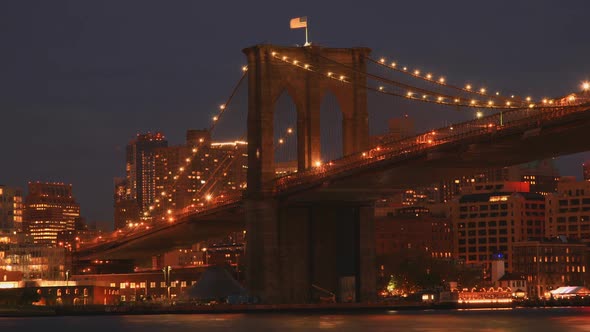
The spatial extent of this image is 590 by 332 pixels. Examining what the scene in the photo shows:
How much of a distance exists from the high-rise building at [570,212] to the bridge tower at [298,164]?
Answer: 284 feet

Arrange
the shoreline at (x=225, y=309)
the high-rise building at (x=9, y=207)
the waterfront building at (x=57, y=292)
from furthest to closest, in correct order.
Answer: the high-rise building at (x=9, y=207), the waterfront building at (x=57, y=292), the shoreline at (x=225, y=309)

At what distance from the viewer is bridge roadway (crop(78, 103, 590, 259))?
62281 mm

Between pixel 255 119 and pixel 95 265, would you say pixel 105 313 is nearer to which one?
pixel 255 119

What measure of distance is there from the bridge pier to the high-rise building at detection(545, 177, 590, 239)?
86.3 m

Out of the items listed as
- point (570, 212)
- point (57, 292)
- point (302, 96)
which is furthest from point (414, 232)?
point (302, 96)

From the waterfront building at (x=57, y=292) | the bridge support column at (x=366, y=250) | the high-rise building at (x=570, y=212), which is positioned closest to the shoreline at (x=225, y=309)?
A: the bridge support column at (x=366, y=250)

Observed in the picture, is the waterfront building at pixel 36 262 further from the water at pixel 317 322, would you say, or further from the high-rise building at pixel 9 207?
the high-rise building at pixel 9 207

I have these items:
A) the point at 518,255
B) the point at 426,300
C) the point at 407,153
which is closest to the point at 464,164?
the point at 407,153

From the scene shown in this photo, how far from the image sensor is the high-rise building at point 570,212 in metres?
164

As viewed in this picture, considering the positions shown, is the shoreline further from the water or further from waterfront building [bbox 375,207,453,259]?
waterfront building [bbox 375,207,453,259]

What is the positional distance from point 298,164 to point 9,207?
96228 mm

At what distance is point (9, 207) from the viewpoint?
172 m

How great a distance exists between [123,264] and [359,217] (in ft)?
132

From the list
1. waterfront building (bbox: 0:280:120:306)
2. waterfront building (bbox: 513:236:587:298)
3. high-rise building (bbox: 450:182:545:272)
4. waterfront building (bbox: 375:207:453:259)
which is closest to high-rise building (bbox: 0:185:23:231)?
waterfront building (bbox: 375:207:453:259)
